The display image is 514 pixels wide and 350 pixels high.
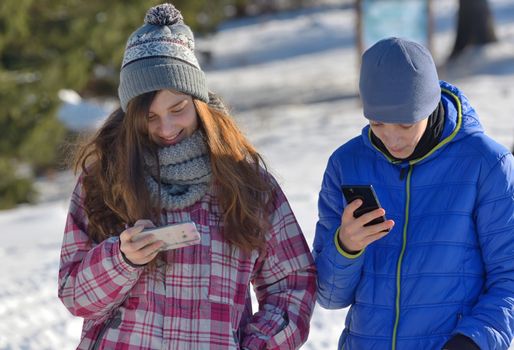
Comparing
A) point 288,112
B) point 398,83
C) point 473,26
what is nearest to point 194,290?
point 398,83

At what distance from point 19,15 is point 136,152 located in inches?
503

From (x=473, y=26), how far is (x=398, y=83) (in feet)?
55.3

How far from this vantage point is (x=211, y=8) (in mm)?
23938

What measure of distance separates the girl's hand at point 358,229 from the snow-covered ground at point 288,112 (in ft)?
2.00

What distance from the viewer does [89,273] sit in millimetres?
2756

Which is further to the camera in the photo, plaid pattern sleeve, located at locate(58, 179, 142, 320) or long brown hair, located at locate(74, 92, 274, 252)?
long brown hair, located at locate(74, 92, 274, 252)

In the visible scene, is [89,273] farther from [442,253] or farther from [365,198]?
[442,253]

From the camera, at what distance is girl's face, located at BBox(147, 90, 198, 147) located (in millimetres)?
2807

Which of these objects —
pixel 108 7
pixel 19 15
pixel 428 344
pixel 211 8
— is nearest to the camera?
pixel 428 344

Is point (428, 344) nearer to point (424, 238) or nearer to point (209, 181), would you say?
point (424, 238)

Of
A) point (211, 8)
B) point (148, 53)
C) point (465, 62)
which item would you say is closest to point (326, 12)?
point (211, 8)

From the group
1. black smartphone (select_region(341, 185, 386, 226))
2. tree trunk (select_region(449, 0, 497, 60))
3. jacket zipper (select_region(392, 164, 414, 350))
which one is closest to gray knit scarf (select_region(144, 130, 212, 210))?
black smartphone (select_region(341, 185, 386, 226))

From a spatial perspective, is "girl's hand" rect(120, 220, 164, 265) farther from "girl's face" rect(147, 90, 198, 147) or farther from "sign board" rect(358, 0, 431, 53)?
"sign board" rect(358, 0, 431, 53)

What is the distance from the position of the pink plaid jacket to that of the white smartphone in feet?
0.51
